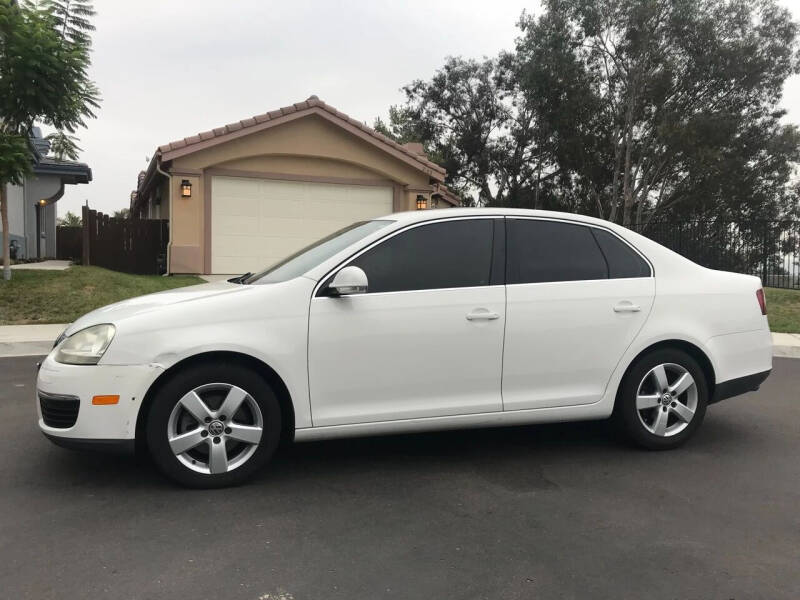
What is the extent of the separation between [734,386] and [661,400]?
0.63 m

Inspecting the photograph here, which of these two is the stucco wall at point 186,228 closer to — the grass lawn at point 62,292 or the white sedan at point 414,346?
the grass lawn at point 62,292

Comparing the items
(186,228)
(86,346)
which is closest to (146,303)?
(86,346)

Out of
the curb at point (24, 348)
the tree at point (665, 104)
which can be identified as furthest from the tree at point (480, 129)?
the curb at point (24, 348)

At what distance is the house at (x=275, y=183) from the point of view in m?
16.0

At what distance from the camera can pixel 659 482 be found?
4.09 meters

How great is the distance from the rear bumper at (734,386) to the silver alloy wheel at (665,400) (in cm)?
23

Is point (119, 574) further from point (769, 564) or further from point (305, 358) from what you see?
point (769, 564)

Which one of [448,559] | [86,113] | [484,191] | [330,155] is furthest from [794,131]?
[448,559]

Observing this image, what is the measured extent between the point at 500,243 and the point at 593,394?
1155 mm

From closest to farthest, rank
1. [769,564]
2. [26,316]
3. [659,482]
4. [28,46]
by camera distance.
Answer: [769,564]
[659,482]
[26,316]
[28,46]

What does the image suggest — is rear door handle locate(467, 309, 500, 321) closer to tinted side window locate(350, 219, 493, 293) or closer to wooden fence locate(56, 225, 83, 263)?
tinted side window locate(350, 219, 493, 293)

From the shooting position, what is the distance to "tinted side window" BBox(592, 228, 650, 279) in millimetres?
4664

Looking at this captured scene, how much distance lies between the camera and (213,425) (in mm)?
3758

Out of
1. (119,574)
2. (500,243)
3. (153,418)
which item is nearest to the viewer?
(119,574)
